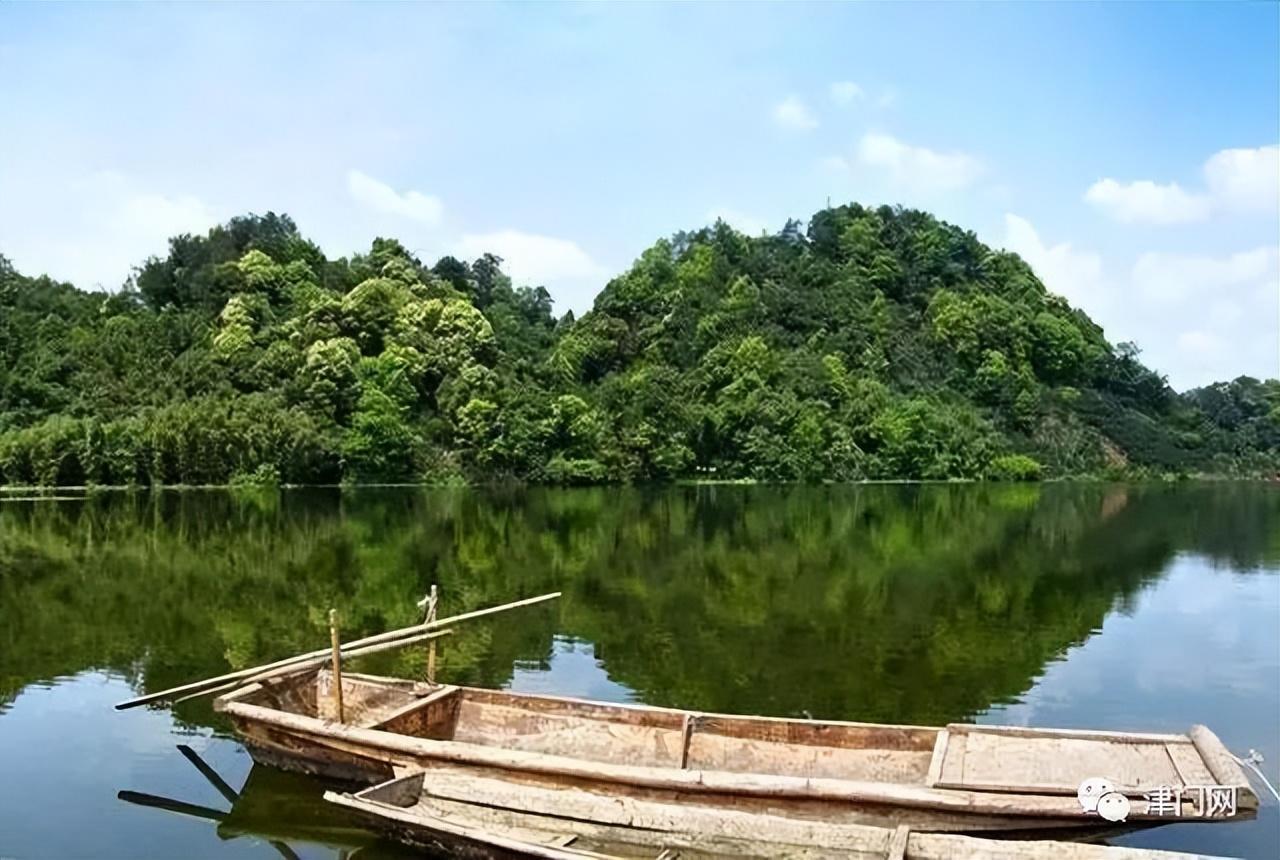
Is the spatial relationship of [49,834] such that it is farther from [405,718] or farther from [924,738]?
[924,738]


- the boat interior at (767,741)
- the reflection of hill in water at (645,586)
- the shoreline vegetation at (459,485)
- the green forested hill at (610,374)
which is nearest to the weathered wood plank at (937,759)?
the boat interior at (767,741)

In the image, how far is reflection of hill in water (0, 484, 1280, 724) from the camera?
13.9 m

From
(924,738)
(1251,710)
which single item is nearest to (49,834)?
(924,738)

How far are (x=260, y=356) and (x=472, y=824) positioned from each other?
48375 millimetres

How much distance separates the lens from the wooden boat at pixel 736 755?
23.6 feet

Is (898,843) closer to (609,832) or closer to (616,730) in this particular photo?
(609,832)

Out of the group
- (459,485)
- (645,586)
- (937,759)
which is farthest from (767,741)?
(459,485)

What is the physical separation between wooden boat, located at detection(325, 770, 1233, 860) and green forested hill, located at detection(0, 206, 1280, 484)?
4137 centimetres

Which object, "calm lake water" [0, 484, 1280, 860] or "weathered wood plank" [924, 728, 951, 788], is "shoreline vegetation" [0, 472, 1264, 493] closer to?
"calm lake water" [0, 484, 1280, 860]

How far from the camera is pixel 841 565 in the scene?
23.3 metres

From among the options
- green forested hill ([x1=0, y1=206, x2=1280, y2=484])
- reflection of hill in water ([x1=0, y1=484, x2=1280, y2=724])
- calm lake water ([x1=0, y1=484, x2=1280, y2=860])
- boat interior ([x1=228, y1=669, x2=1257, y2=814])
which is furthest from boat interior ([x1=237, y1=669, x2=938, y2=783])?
green forested hill ([x1=0, y1=206, x2=1280, y2=484])

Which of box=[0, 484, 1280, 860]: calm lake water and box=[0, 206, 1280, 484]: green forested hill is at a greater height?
box=[0, 206, 1280, 484]: green forested hill

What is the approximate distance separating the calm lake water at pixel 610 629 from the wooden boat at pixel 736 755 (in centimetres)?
66

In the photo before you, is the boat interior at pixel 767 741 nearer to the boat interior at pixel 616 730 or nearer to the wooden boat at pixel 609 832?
the boat interior at pixel 616 730
